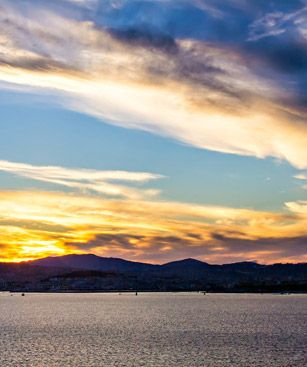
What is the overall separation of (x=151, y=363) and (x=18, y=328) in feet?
329

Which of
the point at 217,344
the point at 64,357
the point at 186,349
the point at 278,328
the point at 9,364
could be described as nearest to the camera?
the point at 9,364

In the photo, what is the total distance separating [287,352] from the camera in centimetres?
12575

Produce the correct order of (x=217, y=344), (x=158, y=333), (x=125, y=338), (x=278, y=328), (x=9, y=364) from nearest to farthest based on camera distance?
(x=9, y=364) < (x=217, y=344) < (x=125, y=338) < (x=158, y=333) < (x=278, y=328)

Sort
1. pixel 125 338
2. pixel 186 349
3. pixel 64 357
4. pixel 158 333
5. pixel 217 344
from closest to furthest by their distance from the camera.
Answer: pixel 64 357 → pixel 186 349 → pixel 217 344 → pixel 125 338 → pixel 158 333

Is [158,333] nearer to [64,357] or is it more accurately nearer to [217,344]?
[217,344]

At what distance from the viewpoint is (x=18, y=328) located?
198750 millimetres

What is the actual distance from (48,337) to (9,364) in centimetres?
5517

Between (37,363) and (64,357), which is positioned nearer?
(37,363)

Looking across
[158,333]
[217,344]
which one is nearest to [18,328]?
[158,333]

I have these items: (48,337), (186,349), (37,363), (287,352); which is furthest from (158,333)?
(37,363)

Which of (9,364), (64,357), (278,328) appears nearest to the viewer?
(9,364)

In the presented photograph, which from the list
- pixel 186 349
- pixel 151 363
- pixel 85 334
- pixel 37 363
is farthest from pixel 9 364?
pixel 85 334

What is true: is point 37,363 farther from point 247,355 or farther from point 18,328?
point 18,328

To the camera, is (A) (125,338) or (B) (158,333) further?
(B) (158,333)
